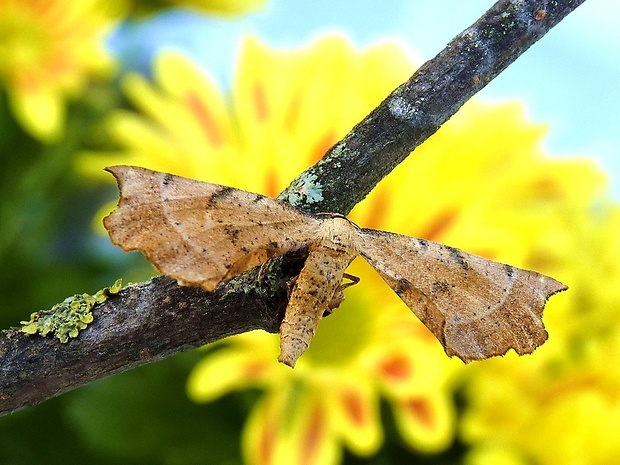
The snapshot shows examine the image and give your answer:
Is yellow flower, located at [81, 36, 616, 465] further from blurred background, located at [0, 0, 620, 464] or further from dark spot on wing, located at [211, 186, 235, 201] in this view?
dark spot on wing, located at [211, 186, 235, 201]

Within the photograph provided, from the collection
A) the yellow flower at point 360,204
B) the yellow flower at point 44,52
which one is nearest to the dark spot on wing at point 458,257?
the yellow flower at point 360,204

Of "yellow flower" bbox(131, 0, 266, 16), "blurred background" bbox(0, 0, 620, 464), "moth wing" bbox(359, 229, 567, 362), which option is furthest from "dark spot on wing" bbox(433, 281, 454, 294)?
"yellow flower" bbox(131, 0, 266, 16)

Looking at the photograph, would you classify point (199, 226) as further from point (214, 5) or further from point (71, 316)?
point (214, 5)

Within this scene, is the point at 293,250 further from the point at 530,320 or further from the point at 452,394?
the point at 452,394

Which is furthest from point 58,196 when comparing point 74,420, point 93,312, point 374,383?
point 93,312

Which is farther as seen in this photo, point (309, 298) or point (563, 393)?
point (563, 393)

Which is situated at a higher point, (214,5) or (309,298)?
(214,5)

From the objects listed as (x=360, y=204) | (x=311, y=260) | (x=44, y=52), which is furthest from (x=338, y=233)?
(x=44, y=52)

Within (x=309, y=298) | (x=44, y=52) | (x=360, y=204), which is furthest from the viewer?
(x=44, y=52)
